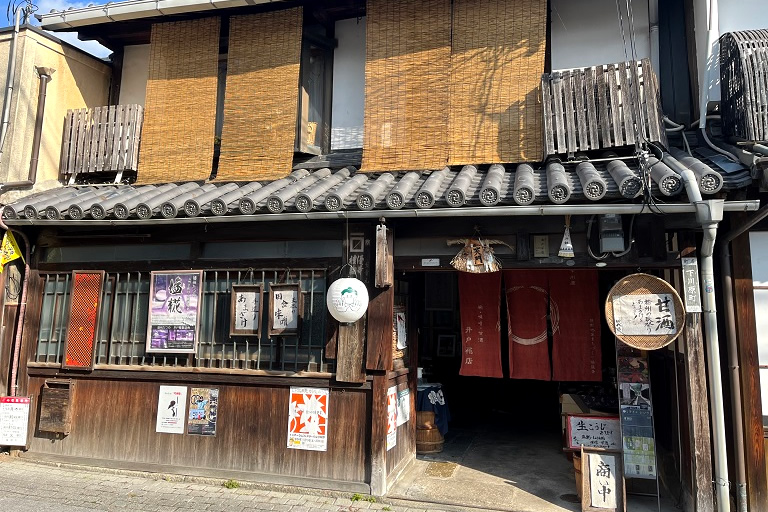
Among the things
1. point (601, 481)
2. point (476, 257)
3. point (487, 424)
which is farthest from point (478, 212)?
point (487, 424)

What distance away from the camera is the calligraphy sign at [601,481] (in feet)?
22.1

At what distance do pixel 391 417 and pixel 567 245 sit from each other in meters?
3.60

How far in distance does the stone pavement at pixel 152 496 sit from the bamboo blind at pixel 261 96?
5.06 meters

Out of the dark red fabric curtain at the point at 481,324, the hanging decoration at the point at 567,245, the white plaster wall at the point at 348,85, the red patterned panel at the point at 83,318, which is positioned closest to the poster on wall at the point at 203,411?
the red patterned panel at the point at 83,318

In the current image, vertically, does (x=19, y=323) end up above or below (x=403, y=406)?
above

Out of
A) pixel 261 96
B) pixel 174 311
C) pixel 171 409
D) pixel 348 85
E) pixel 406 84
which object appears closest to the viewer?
pixel 171 409

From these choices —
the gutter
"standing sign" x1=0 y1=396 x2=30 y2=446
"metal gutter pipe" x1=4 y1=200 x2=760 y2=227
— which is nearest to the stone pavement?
"standing sign" x1=0 y1=396 x2=30 y2=446

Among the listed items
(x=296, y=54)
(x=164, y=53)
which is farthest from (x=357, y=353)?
(x=164, y=53)

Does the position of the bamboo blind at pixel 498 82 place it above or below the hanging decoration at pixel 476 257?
above

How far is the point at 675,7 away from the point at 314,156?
666cm

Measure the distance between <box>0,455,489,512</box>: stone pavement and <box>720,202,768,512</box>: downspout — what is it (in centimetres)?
338

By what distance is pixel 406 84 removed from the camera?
346 inches

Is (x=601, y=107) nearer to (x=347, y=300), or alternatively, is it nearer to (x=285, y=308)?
(x=347, y=300)

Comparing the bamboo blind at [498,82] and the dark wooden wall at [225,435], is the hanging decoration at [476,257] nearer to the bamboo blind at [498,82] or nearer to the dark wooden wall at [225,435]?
the bamboo blind at [498,82]
